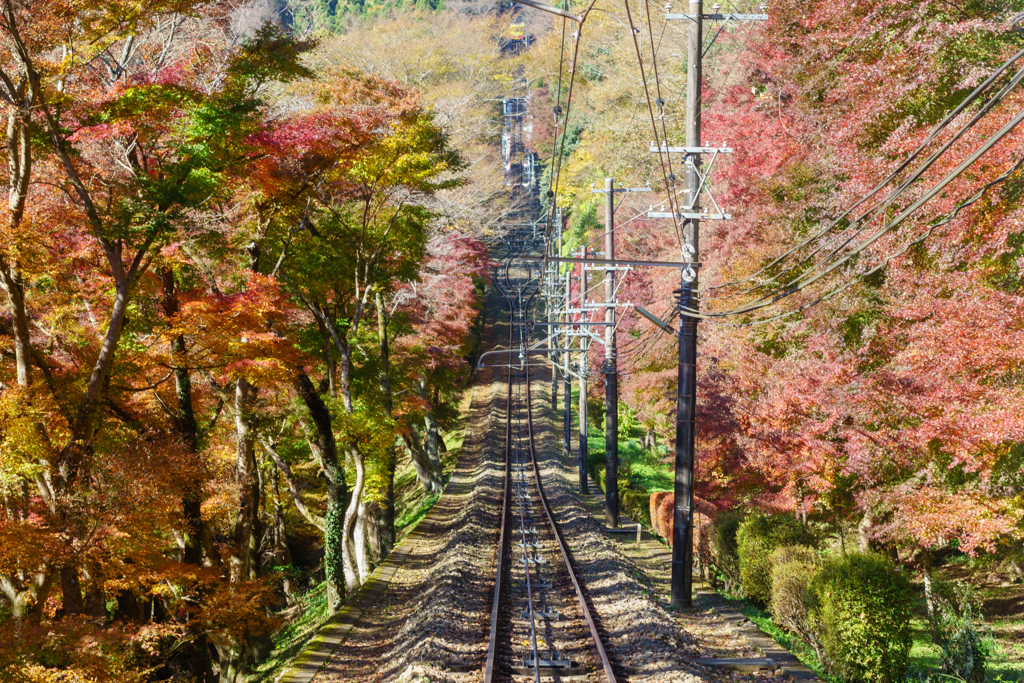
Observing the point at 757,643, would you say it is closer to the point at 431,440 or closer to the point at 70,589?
the point at 70,589

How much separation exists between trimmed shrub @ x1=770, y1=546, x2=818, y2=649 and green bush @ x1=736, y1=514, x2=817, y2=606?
25.4 inches

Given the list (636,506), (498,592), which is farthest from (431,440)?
(498,592)

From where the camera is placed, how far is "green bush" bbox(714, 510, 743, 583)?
14.6m

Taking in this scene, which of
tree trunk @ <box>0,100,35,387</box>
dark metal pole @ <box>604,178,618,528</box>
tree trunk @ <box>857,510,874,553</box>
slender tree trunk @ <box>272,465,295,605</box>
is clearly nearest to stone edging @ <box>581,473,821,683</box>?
tree trunk @ <box>857,510,874,553</box>

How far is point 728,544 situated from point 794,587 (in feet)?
11.9

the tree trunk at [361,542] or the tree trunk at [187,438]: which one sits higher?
the tree trunk at [187,438]

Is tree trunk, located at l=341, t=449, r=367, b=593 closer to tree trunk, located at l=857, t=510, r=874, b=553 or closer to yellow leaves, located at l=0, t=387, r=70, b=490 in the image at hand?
yellow leaves, located at l=0, t=387, r=70, b=490

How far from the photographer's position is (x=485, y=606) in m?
12.8

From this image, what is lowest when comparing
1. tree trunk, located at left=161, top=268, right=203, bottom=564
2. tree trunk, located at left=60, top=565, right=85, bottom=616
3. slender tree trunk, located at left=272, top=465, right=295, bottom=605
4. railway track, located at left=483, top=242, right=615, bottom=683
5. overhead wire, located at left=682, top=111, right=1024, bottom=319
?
slender tree trunk, located at left=272, top=465, right=295, bottom=605

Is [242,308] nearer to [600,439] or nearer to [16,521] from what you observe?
[16,521]

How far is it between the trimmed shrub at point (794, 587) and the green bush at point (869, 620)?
99 centimetres

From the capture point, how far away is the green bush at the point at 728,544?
48.0ft

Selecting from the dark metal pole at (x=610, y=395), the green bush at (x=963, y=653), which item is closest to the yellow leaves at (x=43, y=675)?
the green bush at (x=963, y=653)

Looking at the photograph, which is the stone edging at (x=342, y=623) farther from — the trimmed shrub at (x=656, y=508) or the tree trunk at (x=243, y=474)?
the trimmed shrub at (x=656, y=508)
